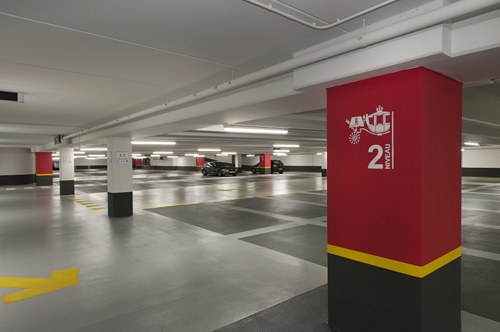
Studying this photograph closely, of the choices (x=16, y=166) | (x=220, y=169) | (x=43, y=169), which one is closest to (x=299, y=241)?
(x=43, y=169)

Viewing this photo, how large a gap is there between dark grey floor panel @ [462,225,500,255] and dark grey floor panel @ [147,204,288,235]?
414 centimetres

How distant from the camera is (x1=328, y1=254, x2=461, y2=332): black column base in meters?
2.61

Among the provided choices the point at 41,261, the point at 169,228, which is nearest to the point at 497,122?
the point at 169,228

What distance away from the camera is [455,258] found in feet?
9.88

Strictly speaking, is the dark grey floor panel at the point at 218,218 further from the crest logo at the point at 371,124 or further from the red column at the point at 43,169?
the red column at the point at 43,169

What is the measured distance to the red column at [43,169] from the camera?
2033cm

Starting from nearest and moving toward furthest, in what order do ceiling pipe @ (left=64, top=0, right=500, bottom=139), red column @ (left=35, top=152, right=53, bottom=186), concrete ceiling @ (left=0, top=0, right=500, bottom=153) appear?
ceiling pipe @ (left=64, top=0, right=500, bottom=139), concrete ceiling @ (left=0, top=0, right=500, bottom=153), red column @ (left=35, top=152, right=53, bottom=186)

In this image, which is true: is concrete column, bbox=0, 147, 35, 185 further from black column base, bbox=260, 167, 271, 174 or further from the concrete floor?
black column base, bbox=260, 167, 271, 174

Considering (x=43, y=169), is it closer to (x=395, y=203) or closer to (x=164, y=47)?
(x=164, y=47)

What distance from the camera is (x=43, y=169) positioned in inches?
810

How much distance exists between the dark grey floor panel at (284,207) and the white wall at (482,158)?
22.2 metres

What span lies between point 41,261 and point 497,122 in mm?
11494

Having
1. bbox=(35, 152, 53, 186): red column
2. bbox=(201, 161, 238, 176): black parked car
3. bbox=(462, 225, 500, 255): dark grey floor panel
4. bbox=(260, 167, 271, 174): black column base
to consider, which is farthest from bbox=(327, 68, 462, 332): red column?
bbox=(260, 167, 271, 174): black column base

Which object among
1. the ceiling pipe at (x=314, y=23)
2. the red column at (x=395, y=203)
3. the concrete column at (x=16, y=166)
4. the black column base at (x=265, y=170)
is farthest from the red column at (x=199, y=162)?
the ceiling pipe at (x=314, y=23)
